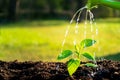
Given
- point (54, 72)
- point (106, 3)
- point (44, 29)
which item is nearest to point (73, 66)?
point (54, 72)

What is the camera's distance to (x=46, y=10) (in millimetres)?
30828

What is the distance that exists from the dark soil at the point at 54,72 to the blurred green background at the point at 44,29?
3207 millimetres

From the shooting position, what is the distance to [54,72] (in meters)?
5.51

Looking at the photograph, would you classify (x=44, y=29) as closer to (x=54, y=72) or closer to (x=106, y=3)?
(x=54, y=72)

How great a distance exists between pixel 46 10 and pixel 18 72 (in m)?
25.4

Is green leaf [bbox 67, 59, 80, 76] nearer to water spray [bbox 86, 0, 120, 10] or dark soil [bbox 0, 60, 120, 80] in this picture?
dark soil [bbox 0, 60, 120, 80]

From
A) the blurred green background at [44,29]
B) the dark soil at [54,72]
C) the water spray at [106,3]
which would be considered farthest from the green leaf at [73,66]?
the blurred green background at [44,29]

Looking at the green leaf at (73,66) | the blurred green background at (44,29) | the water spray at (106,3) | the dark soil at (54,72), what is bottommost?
the blurred green background at (44,29)

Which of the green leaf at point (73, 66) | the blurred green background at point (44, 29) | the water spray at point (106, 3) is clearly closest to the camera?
the green leaf at point (73, 66)

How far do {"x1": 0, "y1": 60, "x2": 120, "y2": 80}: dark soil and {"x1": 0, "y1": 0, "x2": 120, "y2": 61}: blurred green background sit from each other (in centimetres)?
321

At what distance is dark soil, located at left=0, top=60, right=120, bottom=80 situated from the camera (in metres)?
5.27

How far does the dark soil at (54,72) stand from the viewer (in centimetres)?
527

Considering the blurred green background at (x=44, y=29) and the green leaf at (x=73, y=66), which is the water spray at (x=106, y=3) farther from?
the blurred green background at (x=44, y=29)

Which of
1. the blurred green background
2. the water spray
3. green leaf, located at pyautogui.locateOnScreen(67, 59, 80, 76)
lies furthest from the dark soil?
the blurred green background
